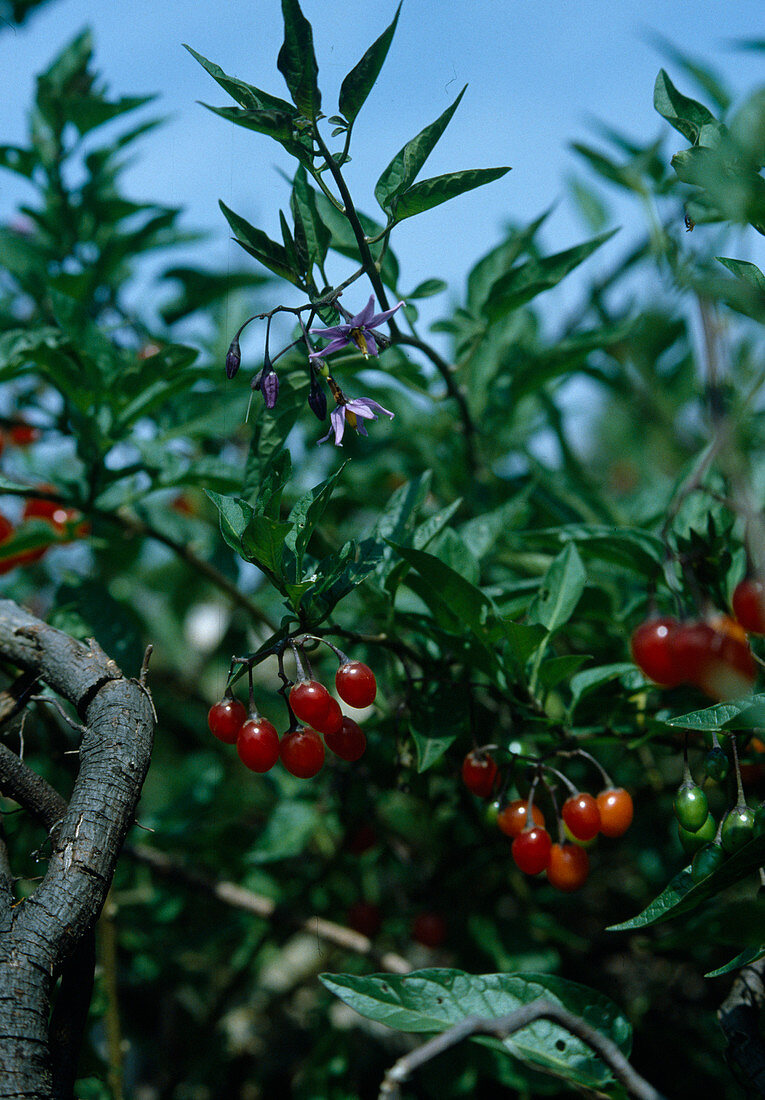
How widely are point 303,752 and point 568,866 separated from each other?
47 cm

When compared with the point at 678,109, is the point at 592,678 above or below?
below

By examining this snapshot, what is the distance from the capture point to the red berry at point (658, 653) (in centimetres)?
92

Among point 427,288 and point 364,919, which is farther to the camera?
point 364,919

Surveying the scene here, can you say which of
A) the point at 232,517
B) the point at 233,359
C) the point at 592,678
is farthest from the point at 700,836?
the point at 233,359

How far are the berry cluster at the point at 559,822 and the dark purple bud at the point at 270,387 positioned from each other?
2.02 ft

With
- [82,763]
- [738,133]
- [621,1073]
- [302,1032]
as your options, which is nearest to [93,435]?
[82,763]

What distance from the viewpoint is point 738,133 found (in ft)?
3.37

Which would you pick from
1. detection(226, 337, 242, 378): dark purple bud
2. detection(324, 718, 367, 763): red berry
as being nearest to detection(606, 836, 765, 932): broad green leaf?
detection(324, 718, 367, 763): red berry

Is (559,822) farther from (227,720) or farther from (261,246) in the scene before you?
(261,246)

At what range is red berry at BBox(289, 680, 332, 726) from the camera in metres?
1.05

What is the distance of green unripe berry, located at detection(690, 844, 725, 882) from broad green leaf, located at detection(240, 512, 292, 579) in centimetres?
A: 66

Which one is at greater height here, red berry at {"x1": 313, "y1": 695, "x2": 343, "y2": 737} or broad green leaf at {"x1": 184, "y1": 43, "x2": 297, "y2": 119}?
broad green leaf at {"x1": 184, "y1": 43, "x2": 297, "y2": 119}

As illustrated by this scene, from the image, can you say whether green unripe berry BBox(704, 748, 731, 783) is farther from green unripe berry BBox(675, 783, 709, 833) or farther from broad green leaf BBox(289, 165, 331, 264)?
broad green leaf BBox(289, 165, 331, 264)

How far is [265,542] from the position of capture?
3.38 feet
